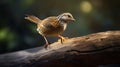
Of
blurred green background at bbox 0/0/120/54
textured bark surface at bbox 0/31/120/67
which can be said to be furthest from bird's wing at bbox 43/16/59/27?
blurred green background at bbox 0/0/120/54

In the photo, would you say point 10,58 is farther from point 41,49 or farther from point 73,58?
point 73,58

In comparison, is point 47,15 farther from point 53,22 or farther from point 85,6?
point 53,22

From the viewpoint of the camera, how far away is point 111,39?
186 centimetres

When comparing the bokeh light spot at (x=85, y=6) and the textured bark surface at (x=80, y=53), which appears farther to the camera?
the bokeh light spot at (x=85, y=6)

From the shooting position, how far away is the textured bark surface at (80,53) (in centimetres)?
186

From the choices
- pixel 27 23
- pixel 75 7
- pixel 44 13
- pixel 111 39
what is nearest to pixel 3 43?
pixel 27 23

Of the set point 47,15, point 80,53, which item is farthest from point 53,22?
point 47,15

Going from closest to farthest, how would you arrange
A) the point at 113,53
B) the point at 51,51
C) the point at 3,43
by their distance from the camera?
the point at 113,53 < the point at 51,51 < the point at 3,43

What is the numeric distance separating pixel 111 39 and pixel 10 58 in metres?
0.73

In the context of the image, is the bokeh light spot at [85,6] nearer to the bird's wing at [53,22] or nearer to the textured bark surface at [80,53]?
the bird's wing at [53,22]

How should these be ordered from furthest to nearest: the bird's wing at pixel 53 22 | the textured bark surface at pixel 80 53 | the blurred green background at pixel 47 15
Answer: the blurred green background at pixel 47 15
the bird's wing at pixel 53 22
the textured bark surface at pixel 80 53

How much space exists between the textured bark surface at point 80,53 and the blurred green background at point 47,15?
50 centimetres

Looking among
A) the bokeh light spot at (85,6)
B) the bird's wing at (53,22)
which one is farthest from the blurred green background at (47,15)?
the bird's wing at (53,22)

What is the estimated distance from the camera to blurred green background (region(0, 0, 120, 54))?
8.29 ft
